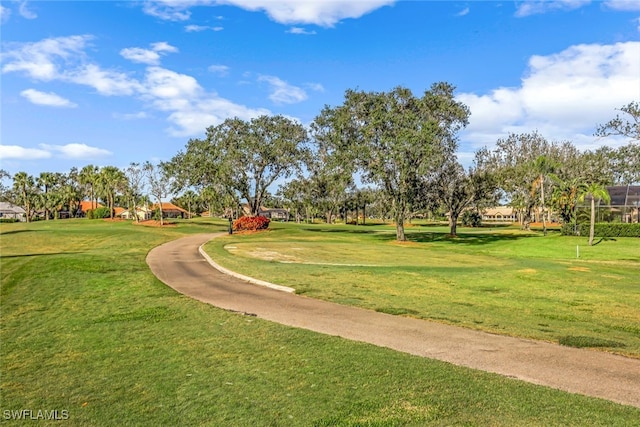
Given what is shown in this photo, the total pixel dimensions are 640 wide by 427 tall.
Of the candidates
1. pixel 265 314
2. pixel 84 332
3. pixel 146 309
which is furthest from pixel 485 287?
pixel 84 332

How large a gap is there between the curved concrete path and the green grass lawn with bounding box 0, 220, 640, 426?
0.62 metres

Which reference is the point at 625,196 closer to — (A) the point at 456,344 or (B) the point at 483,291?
(B) the point at 483,291

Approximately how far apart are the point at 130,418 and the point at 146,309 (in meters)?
8.07

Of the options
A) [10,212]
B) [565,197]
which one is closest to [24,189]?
[10,212]

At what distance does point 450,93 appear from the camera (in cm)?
4903

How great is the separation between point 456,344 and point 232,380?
5062 millimetres

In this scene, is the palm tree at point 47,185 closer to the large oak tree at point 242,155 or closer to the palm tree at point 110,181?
the palm tree at point 110,181

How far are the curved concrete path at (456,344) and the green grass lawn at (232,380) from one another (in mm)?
616

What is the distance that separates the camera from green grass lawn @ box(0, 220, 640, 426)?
6.43m

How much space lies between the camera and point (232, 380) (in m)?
7.89

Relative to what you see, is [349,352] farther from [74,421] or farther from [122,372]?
[74,421]

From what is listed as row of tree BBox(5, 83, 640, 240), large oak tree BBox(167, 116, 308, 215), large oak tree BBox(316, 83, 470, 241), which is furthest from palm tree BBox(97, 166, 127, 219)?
large oak tree BBox(316, 83, 470, 241)

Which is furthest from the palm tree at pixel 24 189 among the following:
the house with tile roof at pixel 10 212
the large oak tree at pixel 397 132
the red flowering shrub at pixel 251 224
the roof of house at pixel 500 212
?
the roof of house at pixel 500 212

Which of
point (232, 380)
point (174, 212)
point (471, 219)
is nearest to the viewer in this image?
point (232, 380)
